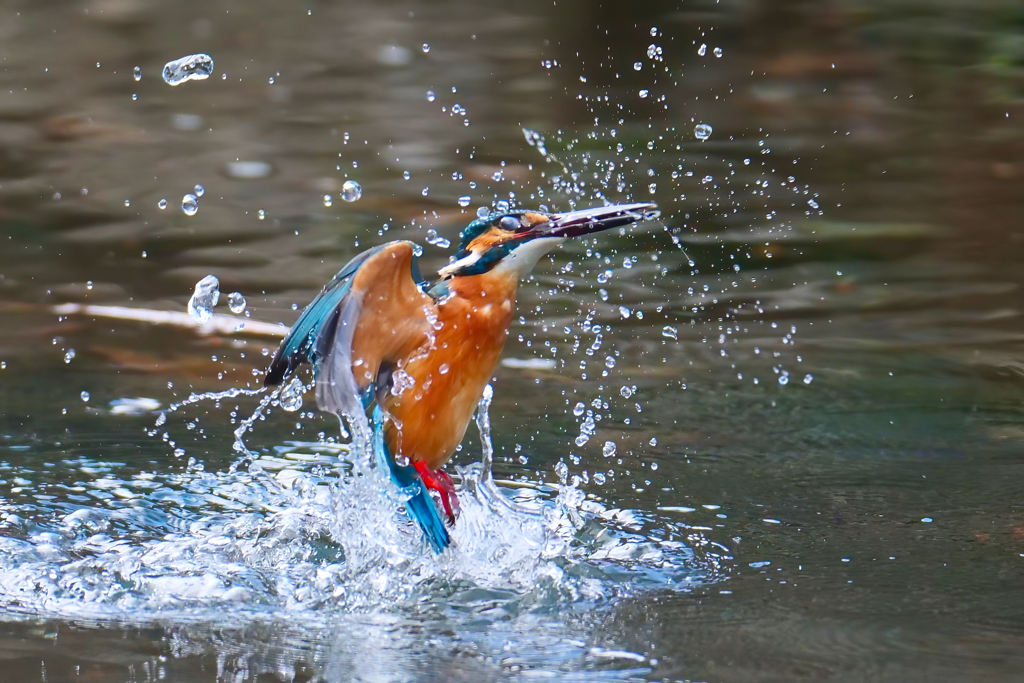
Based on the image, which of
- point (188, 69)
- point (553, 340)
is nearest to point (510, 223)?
point (188, 69)

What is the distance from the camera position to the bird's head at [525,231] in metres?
3.32

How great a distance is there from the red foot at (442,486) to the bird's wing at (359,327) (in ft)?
0.85

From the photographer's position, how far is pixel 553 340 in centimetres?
544

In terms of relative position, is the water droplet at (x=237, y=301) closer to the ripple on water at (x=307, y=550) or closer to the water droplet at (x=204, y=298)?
the water droplet at (x=204, y=298)

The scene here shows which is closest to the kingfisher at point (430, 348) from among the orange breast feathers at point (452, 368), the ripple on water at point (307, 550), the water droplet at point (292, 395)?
the orange breast feathers at point (452, 368)

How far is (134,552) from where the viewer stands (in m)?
3.12

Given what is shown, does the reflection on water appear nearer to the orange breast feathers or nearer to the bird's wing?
the orange breast feathers

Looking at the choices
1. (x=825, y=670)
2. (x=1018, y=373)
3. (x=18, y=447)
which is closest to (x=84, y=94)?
(x=18, y=447)

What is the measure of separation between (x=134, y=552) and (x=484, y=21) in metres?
5.34

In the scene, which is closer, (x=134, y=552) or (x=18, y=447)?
(x=134, y=552)

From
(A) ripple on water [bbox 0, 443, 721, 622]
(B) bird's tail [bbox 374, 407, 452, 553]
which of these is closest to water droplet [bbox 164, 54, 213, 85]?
(A) ripple on water [bbox 0, 443, 721, 622]

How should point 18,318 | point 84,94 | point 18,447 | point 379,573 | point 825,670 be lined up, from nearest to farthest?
point 825,670
point 379,573
point 18,447
point 18,318
point 84,94

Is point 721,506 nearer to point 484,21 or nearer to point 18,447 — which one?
point 18,447

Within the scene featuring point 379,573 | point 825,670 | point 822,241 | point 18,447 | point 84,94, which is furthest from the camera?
point 84,94
